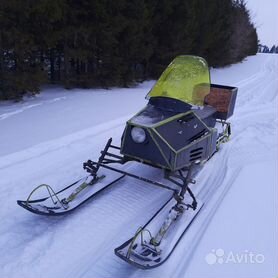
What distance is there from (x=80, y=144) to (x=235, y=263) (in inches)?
128

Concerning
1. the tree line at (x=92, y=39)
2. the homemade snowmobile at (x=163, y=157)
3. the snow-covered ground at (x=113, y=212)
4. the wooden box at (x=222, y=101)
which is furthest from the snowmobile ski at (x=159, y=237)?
the tree line at (x=92, y=39)

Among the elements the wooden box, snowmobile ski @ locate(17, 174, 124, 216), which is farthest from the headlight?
the wooden box

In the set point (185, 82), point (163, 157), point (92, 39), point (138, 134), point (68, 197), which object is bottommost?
point (68, 197)

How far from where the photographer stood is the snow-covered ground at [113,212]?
111 inches

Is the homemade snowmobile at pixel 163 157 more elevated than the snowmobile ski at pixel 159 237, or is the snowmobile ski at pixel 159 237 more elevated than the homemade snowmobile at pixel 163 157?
the homemade snowmobile at pixel 163 157

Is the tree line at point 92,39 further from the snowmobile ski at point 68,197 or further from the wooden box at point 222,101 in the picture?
the snowmobile ski at point 68,197

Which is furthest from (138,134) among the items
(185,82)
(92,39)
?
(92,39)

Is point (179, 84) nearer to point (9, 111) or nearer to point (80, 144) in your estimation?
point (80, 144)

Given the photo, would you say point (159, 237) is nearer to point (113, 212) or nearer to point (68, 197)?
point (113, 212)

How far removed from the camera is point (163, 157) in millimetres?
3598

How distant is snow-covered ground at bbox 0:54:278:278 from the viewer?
2809 mm

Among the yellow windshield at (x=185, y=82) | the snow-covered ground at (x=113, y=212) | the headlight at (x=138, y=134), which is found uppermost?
the yellow windshield at (x=185, y=82)

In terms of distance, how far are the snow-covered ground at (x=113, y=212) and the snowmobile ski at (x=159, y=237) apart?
0.10m

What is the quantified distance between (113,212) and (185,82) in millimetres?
2006
